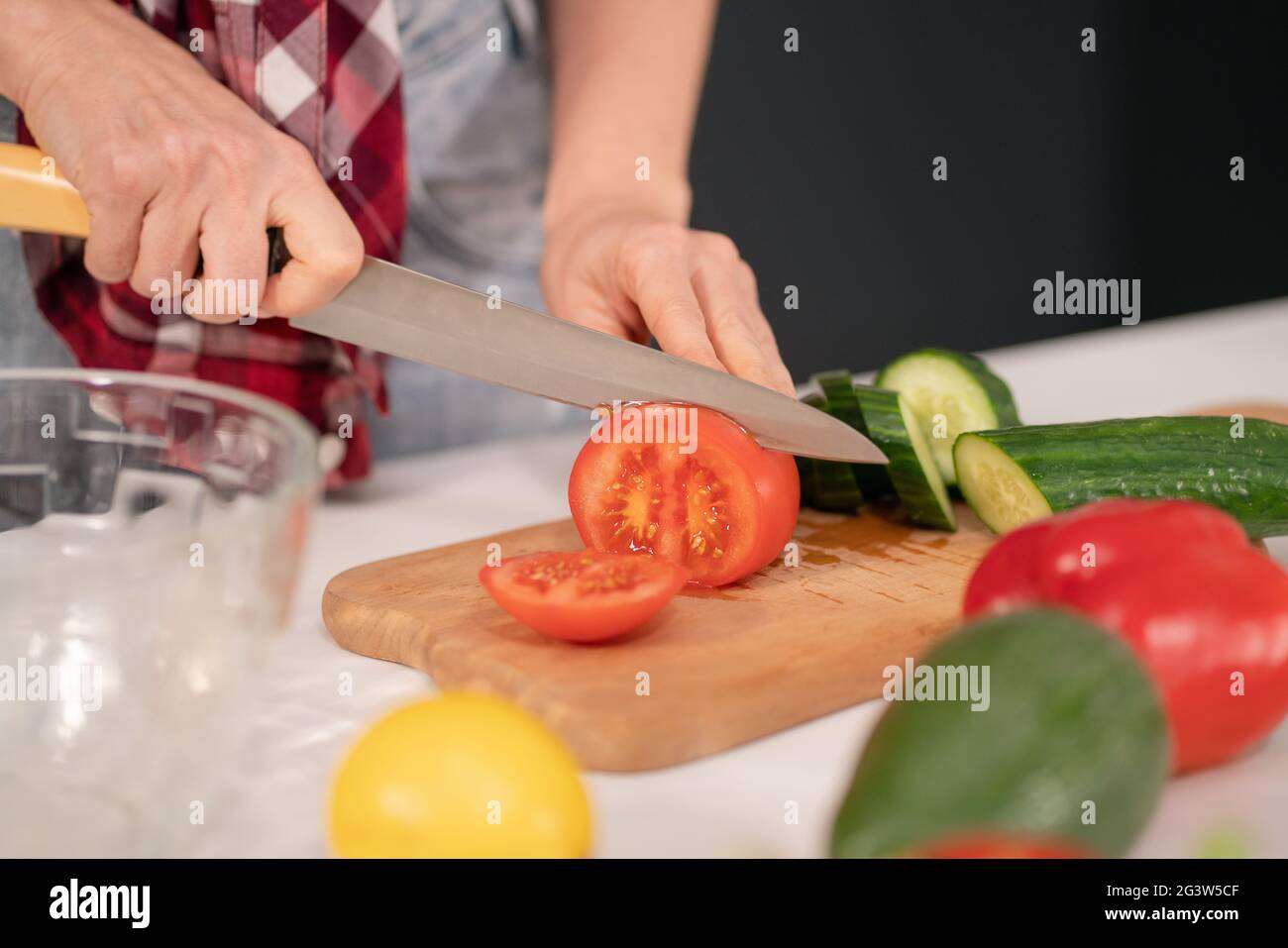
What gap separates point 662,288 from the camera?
70.9 inches

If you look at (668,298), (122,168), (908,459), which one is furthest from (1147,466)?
(122,168)

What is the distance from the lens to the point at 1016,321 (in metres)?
5.09

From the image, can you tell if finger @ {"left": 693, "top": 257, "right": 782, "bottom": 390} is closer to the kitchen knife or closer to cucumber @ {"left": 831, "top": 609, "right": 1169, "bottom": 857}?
the kitchen knife

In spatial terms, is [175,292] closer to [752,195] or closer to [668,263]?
[668,263]

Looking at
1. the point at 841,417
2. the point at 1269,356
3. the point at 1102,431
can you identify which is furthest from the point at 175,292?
the point at 1269,356

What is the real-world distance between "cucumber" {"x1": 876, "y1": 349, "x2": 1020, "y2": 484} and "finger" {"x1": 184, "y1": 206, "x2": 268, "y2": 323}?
91cm

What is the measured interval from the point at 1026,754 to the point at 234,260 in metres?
1.04

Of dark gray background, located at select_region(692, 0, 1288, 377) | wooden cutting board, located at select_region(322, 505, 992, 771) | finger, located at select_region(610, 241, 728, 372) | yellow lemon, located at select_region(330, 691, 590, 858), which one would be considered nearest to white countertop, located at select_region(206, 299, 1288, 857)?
wooden cutting board, located at select_region(322, 505, 992, 771)

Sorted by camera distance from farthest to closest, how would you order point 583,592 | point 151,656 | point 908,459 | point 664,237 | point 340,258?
point 664,237 < point 908,459 < point 340,258 < point 583,592 < point 151,656

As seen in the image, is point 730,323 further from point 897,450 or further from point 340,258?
point 340,258

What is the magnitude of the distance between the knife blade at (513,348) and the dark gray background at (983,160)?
2683mm

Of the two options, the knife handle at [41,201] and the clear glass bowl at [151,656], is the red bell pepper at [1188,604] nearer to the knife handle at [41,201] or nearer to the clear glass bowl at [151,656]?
the clear glass bowl at [151,656]

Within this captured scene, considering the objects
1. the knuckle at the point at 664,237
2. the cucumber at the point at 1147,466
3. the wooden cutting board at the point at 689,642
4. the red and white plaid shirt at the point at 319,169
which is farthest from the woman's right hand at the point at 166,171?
the cucumber at the point at 1147,466

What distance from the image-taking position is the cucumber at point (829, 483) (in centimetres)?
180
